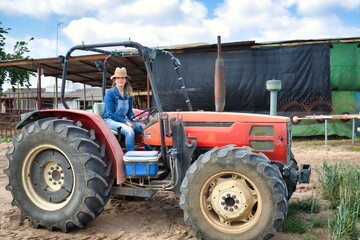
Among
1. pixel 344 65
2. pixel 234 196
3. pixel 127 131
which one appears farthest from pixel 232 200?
pixel 344 65

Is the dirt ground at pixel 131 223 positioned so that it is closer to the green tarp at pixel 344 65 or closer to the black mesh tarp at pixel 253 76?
the black mesh tarp at pixel 253 76

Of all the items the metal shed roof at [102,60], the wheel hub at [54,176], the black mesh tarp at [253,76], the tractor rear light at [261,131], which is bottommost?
the wheel hub at [54,176]

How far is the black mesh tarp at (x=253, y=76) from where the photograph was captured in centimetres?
1115

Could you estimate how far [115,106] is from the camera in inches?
172

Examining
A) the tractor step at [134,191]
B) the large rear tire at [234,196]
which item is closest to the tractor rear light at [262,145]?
the large rear tire at [234,196]

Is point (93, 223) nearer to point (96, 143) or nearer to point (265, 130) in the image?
point (96, 143)

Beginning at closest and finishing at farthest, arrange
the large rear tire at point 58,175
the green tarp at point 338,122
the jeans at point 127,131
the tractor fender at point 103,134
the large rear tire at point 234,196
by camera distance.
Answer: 1. the large rear tire at point 234,196
2. the large rear tire at point 58,175
3. the tractor fender at point 103,134
4. the jeans at point 127,131
5. the green tarp at point 338,122

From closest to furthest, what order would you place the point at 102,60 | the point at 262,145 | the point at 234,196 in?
the point at 234,196 → the point at 262,145 → the point at 102,60

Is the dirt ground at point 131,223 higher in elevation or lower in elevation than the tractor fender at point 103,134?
lower

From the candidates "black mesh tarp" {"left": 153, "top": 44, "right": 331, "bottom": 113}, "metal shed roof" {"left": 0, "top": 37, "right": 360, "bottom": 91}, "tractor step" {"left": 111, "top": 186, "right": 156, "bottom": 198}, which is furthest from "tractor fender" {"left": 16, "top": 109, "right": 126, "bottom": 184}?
"black mesh tarp" {"left": 153, "top": 44, "right": 331, "bottom": 113}

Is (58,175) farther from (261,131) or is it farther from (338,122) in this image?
(338,122)

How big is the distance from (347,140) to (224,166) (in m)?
9.03

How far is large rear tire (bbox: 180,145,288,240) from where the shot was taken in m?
3.13

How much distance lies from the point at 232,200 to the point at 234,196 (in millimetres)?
60
